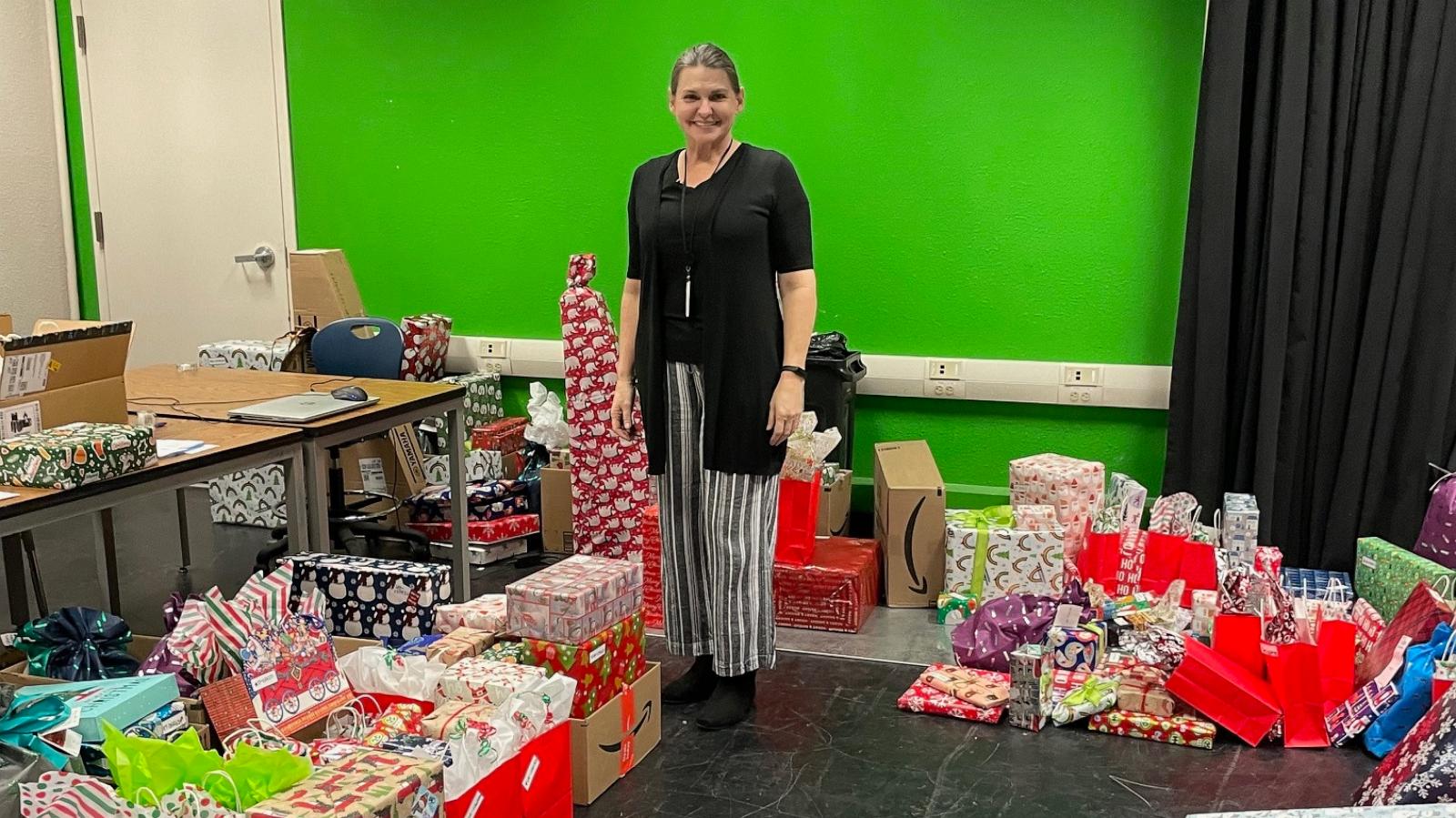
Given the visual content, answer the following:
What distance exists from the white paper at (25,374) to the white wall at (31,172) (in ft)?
11.0

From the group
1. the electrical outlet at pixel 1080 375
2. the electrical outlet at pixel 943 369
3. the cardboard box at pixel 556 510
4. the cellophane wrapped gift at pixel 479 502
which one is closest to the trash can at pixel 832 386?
the electrical outlet at pixel 943 369

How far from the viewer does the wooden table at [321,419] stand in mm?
3137

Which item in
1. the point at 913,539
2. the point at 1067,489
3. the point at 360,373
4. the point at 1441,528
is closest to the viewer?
the point at 1441,528

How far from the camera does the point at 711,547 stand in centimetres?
287

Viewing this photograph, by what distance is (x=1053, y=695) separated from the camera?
302cm

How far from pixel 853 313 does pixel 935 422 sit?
524 mm

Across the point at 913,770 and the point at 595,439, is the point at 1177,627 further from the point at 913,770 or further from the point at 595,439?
the point at 595,439

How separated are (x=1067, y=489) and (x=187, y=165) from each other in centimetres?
412

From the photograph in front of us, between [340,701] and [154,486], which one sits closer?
[340,701]

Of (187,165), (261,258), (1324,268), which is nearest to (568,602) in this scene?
(1324,268)

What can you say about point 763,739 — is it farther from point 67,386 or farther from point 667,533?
point 67,386

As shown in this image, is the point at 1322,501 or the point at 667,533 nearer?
the point at 667,533

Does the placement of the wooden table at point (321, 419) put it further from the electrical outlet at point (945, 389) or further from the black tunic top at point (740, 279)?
the electrical outlet at point (945, 389)

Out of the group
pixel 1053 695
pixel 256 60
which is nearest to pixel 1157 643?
pixel 1053 695
